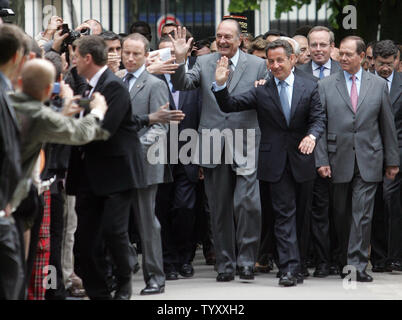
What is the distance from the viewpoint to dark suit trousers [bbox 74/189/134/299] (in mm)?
8195

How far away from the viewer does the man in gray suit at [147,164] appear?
959 centimetres

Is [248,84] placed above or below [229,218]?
above

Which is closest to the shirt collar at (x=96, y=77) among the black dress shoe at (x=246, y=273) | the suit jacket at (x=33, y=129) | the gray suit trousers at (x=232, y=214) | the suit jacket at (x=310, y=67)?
the suit jacket at (x=33, y=129)

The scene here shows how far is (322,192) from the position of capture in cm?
1095

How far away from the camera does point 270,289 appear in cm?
981

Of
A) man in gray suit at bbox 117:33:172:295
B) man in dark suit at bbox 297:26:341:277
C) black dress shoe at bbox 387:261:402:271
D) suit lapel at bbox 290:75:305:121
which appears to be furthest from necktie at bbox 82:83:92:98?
black dress shoe at bbox 387:261:402:271

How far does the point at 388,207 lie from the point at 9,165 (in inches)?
233

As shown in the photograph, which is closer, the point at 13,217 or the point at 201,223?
the point at 13,217

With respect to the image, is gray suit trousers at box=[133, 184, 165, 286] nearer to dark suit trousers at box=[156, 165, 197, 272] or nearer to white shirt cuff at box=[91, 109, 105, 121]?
dark suit trousers at box=[156, 165, 197, 272]
